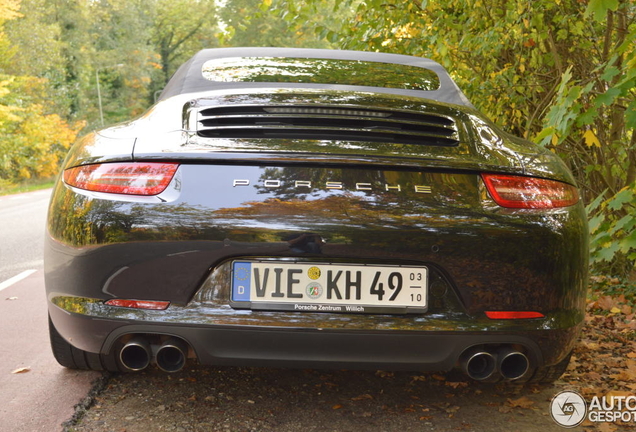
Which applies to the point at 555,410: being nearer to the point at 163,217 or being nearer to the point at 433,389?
the point at 433,389

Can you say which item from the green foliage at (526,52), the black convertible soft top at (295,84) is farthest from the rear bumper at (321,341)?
the green foliage at (526,52)

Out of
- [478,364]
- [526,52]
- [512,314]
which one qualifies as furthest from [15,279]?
[526,52]

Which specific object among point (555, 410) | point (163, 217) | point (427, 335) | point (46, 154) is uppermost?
point (163, 217)

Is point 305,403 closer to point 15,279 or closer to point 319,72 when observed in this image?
point 319,72

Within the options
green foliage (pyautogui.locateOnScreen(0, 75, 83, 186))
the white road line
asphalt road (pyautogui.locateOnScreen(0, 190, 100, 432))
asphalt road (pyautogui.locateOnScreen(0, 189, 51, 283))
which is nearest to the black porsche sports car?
asphalt road (pyautogui.locateOnScreen(0, 190, 100, 432))

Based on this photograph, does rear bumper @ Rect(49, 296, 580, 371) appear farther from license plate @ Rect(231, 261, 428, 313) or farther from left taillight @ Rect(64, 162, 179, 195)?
left taillight @ Rect(64, 162, 179, 195)

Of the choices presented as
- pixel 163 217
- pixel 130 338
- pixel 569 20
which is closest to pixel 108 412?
pixel 130 338

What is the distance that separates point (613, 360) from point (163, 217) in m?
2.67

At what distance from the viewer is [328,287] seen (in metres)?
2.45

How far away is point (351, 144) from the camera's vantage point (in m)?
2.58

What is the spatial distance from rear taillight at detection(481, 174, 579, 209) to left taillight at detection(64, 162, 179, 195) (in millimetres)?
1113

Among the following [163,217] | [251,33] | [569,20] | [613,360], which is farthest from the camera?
[251,33]

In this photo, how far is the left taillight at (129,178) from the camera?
2.48 meters

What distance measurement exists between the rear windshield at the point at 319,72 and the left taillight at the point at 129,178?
856 millimetres
